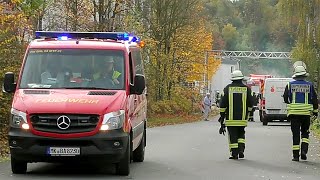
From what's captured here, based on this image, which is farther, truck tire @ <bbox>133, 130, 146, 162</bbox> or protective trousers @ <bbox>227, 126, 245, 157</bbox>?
protective trousers @ <bbox>227, 126, 245, 157</bbox>

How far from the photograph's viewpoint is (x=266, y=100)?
122 ft

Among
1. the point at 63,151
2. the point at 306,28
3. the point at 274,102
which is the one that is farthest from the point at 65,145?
the point at 306,28

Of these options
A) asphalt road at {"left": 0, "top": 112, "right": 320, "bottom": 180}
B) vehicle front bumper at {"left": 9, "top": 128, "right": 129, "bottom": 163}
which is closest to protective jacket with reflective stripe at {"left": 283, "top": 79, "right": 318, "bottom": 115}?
asphalt road at {"left": 0, "top": 112, "right": 320, "bottom": 180}

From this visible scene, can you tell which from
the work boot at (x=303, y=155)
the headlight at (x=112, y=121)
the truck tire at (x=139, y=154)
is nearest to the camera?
the headlight at (x=112, y=121)

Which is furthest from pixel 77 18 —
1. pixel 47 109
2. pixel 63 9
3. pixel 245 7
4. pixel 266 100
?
pixel 245 7

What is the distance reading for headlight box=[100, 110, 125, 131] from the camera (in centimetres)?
1105

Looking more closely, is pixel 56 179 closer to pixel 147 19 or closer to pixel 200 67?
pixel 147 19

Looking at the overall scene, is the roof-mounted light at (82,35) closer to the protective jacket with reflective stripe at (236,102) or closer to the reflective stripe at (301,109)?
the protective jacket with reflective stripe at (236,102)

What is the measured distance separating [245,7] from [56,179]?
125 meters

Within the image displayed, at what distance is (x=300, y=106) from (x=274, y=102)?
22.6 meters

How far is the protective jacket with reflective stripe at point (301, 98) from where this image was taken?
14586mm

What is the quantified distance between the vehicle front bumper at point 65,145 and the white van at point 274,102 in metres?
26.4

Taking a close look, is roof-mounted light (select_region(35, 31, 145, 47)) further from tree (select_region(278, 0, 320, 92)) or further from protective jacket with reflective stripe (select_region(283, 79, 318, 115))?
tree (select_region(278, 0, 320, 92))

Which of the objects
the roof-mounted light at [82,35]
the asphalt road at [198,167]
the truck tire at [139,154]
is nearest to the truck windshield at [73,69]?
the roof-mounted light at [82,35]
